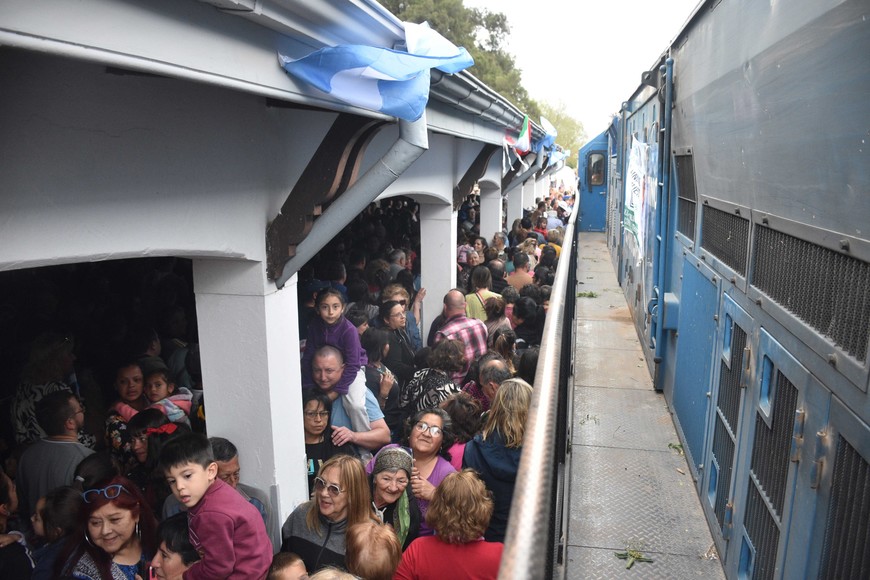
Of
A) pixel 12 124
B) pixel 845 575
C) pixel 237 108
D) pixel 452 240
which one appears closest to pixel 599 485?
pixel 845 575

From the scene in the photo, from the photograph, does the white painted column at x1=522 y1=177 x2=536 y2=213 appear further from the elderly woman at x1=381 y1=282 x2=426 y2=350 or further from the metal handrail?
the metal handrail

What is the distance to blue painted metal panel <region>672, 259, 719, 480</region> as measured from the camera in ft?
12.8

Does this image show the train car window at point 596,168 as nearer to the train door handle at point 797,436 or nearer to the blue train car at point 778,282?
the blue train car at point 778,282

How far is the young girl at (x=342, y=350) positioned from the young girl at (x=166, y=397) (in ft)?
2.48

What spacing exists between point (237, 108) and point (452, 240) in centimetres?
496

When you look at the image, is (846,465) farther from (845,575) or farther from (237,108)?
(237,108)

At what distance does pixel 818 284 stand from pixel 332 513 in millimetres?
2152

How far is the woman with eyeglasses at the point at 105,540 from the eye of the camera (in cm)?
302

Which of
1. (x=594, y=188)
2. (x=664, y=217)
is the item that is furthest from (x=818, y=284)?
(x=594, y=188)

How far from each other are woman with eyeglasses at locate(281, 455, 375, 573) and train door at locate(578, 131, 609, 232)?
15.6m

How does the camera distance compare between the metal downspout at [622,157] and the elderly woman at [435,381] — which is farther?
the metal downspout at [622,157]

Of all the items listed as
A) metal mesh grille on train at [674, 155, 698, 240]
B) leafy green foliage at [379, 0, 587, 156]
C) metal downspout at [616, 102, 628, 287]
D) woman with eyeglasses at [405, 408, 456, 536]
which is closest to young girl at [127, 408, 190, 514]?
woman with eyeglasses at [405, 408, 456, 536]

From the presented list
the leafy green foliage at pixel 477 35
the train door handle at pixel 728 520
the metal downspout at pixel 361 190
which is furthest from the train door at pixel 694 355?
the leafy green foliage at pixel 477 35

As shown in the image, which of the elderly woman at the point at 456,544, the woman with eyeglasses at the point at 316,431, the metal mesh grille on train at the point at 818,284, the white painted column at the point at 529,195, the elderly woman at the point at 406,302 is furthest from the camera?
the white painted column at the point at 529,195
